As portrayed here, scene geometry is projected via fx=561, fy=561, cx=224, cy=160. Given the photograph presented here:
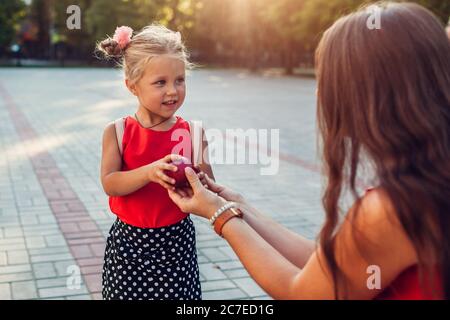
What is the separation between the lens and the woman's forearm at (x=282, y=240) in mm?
1787

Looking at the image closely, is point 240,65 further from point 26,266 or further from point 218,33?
point 26,266

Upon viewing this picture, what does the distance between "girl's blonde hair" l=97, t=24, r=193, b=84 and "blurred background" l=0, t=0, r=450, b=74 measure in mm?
23315

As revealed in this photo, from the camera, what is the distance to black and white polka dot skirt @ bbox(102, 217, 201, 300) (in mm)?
2262

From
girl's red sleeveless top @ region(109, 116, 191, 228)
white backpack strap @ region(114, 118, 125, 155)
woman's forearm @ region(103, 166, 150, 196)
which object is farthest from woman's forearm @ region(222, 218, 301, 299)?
white backpack strap @ region(114, 118, 125, 155)

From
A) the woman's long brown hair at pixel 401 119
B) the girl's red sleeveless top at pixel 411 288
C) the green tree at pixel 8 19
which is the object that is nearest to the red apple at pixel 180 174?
the woman's long brown hair at pixel 401 119

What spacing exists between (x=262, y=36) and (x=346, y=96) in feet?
116

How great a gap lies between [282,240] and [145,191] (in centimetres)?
67

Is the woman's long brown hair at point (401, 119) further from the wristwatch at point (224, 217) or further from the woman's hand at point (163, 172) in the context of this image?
the woman's hand at point (163, 172)

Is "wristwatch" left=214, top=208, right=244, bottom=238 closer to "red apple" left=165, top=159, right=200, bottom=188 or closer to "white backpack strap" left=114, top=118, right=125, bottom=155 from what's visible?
"red apple" left=165, top=159, right=200, bottom=188

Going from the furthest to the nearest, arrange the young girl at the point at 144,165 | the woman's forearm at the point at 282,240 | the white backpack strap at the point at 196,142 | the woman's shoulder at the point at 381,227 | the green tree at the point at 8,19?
the green tree at the point at 8,19 < the white backpack strap at the point at 196,142 < the young girl at the point at 144,165 < the woman's forearm at the point at 282,240 < the woman's shoulder at the point at 381,227

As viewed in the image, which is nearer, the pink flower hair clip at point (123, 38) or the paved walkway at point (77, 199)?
the pink flower hair clip at point (123, 38)

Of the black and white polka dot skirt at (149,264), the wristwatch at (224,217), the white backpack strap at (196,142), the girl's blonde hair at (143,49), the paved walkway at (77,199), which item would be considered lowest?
the paved walkway at (77,199)

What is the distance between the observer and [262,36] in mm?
35781

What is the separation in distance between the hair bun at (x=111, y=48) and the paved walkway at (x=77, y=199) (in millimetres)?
384
